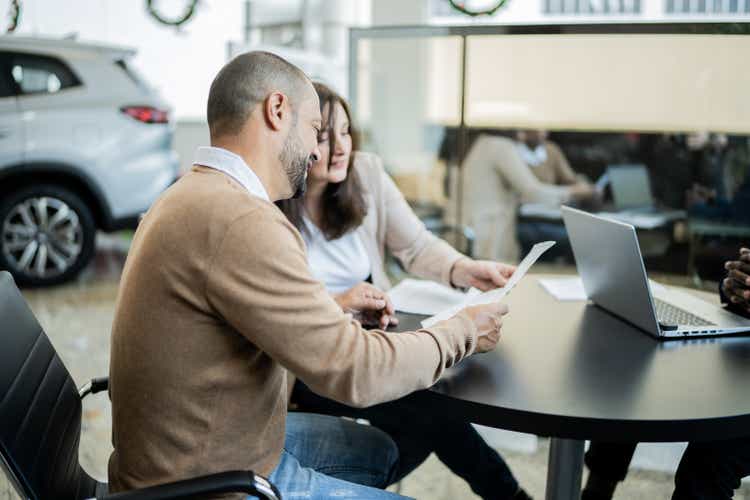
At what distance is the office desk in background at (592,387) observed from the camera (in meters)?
1.06

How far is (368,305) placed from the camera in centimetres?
151

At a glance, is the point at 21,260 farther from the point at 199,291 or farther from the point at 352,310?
the point at 199,291

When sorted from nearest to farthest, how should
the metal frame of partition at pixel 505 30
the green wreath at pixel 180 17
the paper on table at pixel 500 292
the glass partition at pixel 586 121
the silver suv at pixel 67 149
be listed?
1. the paper on table at pixel 500 292
2. the metal frame of partition at pixel 505 30
3. the glass partition at pixel 586 121
4. the silver suv at pixel 67 149
5. the green wreath at pixel 180 17

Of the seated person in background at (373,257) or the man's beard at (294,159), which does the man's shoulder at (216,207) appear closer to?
the man's beard at (294,159)

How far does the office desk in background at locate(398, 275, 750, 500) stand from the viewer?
106 centimetres

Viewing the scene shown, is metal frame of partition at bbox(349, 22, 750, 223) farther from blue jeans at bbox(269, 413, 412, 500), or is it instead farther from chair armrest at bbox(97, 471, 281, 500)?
chair armrest at bbox(97, 471, 281, 500)

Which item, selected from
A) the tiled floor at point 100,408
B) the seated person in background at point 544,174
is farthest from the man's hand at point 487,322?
the seated person in background at point 544,174

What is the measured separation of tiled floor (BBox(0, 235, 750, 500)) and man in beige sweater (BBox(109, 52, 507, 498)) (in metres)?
1.15

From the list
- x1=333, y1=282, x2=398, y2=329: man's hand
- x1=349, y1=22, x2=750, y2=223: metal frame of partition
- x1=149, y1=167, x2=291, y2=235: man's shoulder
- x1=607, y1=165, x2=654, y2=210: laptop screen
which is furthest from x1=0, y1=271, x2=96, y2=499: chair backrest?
x1=607, y1=165, x2=654, y2=210: laptop screen

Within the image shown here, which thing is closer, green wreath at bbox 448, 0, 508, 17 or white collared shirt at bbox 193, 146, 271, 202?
white collared shirt at bbox 193, 146, 271, 202

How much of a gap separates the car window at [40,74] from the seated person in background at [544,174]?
292 cm

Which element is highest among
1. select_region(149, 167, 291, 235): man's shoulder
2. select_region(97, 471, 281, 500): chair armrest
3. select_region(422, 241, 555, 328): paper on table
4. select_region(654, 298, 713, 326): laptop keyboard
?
select_region(149, 167, 291, 235): man's shoulder

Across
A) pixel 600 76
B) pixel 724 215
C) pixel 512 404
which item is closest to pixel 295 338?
pixel 512 404

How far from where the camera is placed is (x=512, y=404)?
3.61 ft
